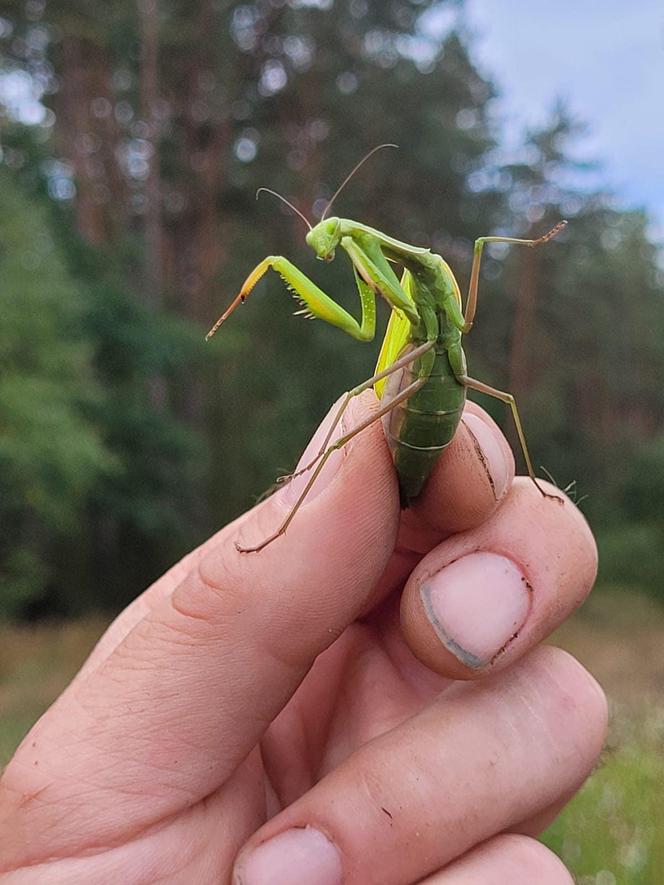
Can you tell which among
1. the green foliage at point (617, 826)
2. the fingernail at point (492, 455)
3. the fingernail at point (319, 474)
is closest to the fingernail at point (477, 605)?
the fingernail at point (492, 455)

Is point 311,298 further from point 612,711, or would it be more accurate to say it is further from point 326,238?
point 612,711

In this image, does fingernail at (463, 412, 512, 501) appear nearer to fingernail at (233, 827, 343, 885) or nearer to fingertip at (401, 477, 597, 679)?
fingertip at (401, 477, 597, 679)

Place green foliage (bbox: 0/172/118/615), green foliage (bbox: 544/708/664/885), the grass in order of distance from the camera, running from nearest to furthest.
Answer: green foliage (bbox: 544/708/664/885)
the grass
green foliage (bbox: 0/172/118/615)

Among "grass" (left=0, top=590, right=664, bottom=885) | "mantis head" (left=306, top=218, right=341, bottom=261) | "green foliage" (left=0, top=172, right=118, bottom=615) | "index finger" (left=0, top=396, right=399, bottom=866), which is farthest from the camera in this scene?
"green foliage" (left=0, top=172, right=118, bottom=615)

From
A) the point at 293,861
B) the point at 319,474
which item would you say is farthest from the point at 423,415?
the point at 293,861

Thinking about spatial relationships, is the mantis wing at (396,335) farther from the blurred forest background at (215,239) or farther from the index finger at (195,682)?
the blurred forest background at (215,239)

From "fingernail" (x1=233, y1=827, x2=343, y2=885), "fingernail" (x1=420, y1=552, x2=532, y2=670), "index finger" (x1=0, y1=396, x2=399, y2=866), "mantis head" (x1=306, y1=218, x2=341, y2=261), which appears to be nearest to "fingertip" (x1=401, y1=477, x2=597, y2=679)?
"fingernail" (x1=420, y1=552, x2=532, y2=670)

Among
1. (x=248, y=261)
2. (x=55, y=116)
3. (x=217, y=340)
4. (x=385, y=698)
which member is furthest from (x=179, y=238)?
(x=385, y=698)

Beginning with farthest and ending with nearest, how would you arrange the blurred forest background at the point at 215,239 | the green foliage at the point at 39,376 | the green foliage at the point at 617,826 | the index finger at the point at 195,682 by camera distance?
the blurred forest background at the point at 215,239 → the green foliage at the point at 39,376 → the green foliage at the point at 617,826 → the index finger at the point at 195,682
